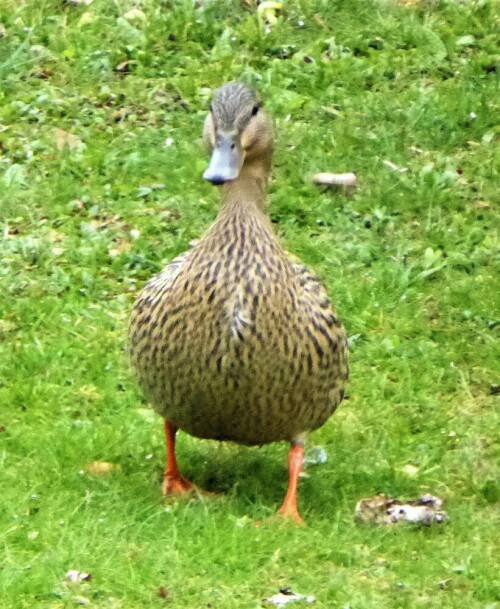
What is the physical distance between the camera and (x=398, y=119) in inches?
375

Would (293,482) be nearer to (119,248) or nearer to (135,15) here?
(119,248)

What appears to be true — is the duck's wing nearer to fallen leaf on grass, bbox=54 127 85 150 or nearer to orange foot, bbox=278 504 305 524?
orange foot, bbox=278 504 305 524

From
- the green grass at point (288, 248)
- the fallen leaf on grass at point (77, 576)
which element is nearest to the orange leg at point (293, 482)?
the green grass at point (288, 248)

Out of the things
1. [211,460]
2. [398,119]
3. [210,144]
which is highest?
[210,144]

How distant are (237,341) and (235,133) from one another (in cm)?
79

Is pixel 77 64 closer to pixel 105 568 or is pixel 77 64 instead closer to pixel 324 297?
pixel 324 297

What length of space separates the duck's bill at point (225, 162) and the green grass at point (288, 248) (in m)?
1.26

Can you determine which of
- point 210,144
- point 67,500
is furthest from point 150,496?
point 210,144

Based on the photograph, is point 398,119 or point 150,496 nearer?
point 150,496

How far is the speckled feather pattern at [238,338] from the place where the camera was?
5941 mm

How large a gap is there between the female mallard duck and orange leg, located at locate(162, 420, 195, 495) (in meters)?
0.01

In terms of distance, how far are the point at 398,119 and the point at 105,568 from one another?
4615mm

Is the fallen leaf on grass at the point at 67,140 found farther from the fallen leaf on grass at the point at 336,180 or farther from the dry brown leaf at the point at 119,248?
the fallen leaf on grass at the point at 336,180

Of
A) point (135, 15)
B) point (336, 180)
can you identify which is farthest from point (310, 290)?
point (135, 15)
